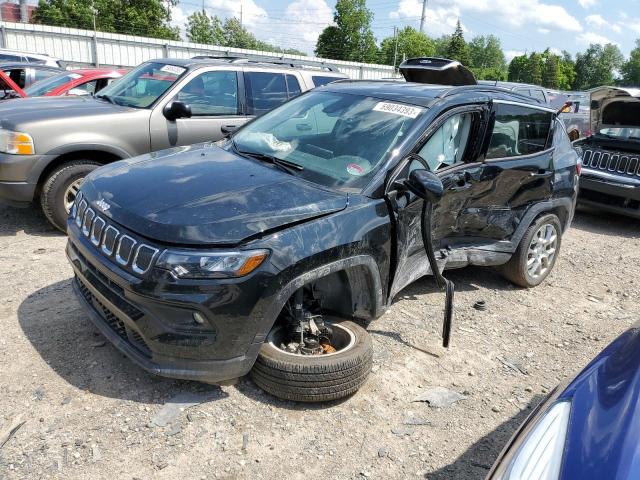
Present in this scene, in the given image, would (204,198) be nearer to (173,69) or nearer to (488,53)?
(173,69)

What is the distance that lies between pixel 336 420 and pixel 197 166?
1.74 m

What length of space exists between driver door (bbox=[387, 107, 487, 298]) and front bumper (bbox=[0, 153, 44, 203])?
3.57 meters

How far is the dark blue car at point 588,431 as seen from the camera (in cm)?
148

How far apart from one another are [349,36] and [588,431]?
215 feet

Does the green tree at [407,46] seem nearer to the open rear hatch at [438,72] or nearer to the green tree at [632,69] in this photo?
the green tree at [632,69]

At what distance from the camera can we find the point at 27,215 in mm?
5828

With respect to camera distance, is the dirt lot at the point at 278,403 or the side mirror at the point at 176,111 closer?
the dirt lot at the point at 278,403

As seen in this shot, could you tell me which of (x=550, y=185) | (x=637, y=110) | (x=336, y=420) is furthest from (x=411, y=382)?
(x=637, y=110)

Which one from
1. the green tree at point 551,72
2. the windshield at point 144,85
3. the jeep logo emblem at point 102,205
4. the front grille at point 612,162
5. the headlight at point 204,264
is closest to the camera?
the headlight at point 204,264

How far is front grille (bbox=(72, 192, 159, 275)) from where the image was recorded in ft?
8.41

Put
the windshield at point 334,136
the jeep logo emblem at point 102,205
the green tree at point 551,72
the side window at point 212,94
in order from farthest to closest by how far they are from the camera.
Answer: the green tree at point 551,72
the side window at point 212,94
the windshield at point 334,136
the jeep logo emblem at point 102,205

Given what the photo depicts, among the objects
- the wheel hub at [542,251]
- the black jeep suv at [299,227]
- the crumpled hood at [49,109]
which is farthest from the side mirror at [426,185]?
the crumpled hood at [49,109]

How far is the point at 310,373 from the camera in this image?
2822 mm

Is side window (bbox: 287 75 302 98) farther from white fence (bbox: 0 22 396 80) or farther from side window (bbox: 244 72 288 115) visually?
white fence (bbox: 0 22 396 80)
